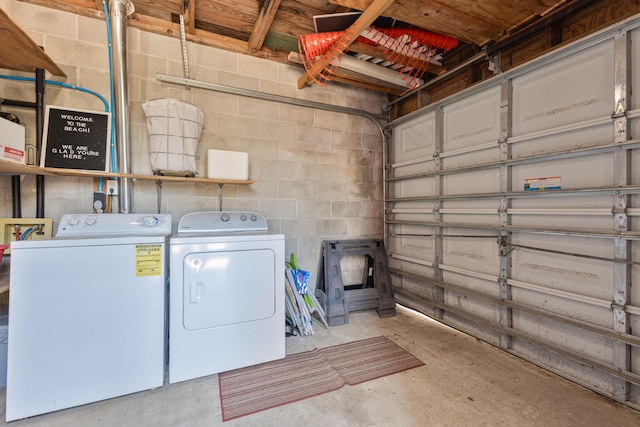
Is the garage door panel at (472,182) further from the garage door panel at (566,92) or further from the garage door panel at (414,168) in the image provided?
the garage door panel at (566,92)

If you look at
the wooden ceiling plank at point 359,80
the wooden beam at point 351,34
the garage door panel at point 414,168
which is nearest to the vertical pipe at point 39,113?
the wooden ceiling plank at point 359,80

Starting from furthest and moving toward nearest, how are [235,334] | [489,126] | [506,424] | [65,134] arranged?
[489,126] → [65,134] → [235,334] → [506,424]

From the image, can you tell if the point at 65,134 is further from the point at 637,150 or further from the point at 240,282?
the point at 637,150

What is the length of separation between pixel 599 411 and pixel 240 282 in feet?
7.65

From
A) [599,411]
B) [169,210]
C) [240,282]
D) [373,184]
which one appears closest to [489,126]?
[373,184]

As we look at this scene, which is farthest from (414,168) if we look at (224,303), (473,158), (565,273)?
(224,303)

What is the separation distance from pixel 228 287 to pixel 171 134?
1.32m

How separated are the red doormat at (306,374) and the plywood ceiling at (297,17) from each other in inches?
101

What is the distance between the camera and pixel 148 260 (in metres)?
1.71

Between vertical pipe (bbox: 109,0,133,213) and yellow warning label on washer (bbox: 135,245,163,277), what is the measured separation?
75 centimetres

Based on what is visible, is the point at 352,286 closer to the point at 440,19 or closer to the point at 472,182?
the point at 472,182

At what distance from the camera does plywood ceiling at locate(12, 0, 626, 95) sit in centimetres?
193

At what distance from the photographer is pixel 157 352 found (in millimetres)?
1718

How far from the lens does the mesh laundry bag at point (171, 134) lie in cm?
213
